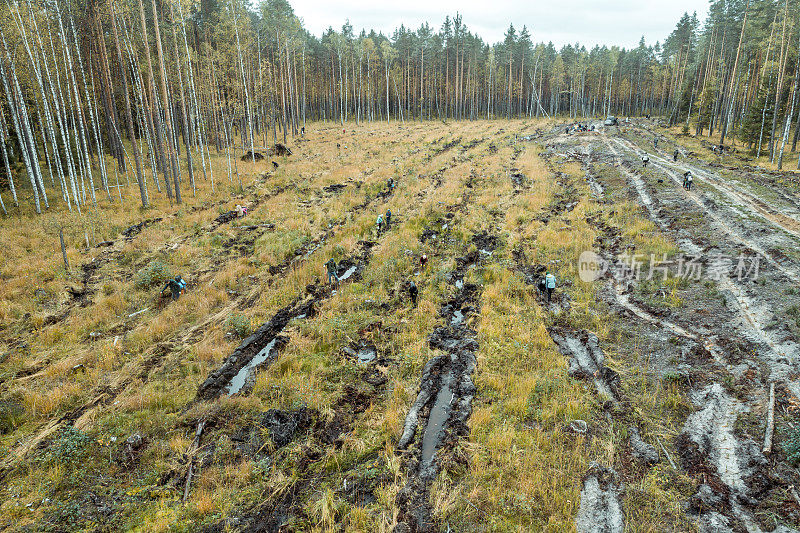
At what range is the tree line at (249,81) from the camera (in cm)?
2541

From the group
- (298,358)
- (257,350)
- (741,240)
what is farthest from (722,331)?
(257,350)

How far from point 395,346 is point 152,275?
12.7m

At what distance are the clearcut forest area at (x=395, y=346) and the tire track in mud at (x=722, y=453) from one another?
5 centimetres

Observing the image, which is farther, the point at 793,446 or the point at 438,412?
the point at 438,412

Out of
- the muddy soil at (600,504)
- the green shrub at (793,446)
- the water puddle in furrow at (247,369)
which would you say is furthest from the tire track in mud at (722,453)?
the water puddle in furrow at (247,369)

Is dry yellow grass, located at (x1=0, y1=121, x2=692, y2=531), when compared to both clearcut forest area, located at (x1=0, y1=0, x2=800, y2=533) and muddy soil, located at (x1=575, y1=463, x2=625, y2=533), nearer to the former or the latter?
clearcut forest area, located at (x1=0, y1=0, x2=800, y2=533)

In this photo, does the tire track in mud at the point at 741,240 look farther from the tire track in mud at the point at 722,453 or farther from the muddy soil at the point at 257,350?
the muddy soil at the point at 257,350

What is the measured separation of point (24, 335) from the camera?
44.4 feet

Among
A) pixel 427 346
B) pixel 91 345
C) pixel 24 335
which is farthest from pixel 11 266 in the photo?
pixel 427 346

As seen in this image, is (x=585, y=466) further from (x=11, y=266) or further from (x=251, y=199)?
(x=251, y=199)

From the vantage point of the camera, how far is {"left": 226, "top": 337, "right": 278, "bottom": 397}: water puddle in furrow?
11.4m

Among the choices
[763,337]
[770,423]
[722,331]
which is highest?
[763,337]

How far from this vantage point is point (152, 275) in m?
17.5

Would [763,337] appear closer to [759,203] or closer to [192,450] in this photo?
[759,203]
